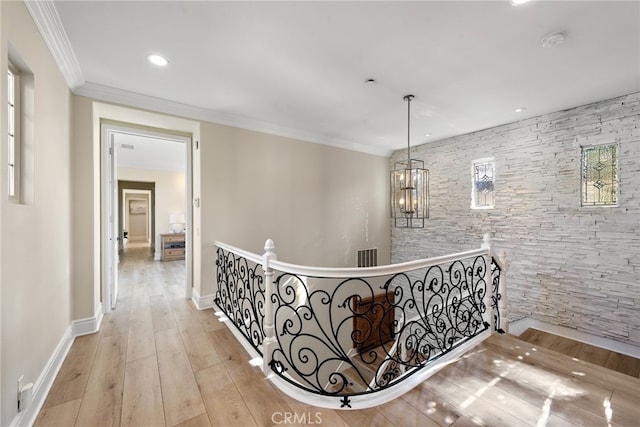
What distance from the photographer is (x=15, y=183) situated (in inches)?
66.7

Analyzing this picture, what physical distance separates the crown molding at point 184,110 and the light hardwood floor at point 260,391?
2657mm

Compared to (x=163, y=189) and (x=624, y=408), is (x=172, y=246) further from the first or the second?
(x=624, y=408)

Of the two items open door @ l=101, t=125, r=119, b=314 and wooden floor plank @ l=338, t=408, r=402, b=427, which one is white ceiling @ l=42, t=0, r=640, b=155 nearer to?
open door @ l=101, t=125, r=119, b=314

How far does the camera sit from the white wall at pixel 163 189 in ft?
24.8

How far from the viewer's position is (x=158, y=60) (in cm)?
239

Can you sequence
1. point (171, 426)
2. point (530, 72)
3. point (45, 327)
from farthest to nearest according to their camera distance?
1. point (530, 72)
2. point (45, 327)
3. point (171, 426)

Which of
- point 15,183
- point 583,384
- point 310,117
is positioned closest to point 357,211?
point 310,117

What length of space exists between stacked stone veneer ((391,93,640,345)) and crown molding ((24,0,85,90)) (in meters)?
5.31

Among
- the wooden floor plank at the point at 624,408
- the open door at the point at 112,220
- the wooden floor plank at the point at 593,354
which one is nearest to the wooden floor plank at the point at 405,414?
the wooden floor plank at the point at 624,408

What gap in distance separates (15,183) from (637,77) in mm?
5584

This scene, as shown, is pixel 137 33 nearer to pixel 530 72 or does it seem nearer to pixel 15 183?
pixel 15 183

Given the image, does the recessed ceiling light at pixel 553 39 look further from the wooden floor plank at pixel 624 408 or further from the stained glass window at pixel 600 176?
the wooden floor plank at pixel 624 408

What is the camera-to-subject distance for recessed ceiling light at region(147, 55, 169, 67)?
7.68 feet

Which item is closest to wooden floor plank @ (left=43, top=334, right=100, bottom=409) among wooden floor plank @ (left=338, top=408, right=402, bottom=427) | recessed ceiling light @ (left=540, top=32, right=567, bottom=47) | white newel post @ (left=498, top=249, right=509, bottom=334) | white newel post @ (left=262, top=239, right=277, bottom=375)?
white newel post @ (left=262, top=239, right=277, bottom=375)
